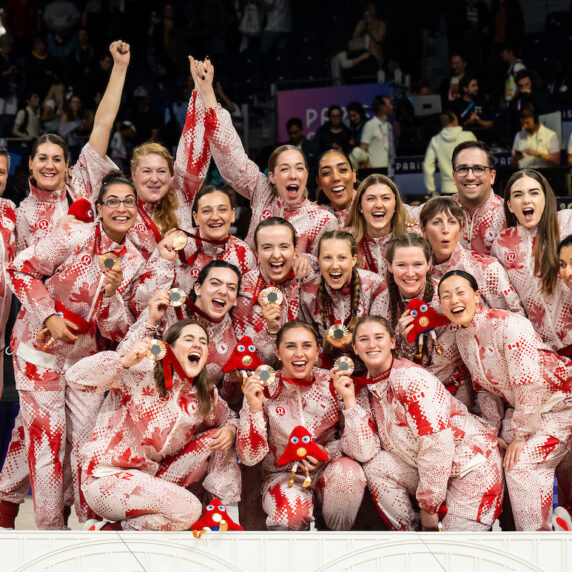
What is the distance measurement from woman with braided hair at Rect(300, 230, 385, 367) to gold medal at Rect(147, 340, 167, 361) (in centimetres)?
77

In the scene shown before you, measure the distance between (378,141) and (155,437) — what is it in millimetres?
4843

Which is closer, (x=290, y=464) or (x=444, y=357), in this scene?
(x=290, y=464)

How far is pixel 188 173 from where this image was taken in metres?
4.77

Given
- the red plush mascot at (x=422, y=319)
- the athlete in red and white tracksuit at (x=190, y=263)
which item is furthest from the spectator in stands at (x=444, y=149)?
the red plush mascot at (x=422, y=319)


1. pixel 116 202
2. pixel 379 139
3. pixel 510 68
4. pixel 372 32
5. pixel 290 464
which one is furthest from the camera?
pixel 372 32

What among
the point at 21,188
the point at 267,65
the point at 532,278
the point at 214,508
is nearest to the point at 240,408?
the point at 214,508

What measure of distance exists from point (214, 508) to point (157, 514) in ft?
0.86

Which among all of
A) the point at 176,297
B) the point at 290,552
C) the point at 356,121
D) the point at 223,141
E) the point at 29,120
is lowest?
the point at 290,552

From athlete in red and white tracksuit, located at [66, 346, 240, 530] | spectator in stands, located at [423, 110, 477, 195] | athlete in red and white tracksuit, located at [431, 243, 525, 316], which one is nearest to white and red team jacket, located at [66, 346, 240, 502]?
athlete in red and white tracksuit, located at [66, 346, 240, 530]

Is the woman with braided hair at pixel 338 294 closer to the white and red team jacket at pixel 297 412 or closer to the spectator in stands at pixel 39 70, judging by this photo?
the white and red team jacket at pixel 297 412

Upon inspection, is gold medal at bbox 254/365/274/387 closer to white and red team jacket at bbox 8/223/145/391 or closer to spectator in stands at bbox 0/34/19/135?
white and red team jacket at bbox 8/223/145/391

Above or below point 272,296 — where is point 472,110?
above

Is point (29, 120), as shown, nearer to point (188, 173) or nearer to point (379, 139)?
point (379, 139)

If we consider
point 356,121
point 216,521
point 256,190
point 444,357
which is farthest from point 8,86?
point 216,521
